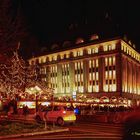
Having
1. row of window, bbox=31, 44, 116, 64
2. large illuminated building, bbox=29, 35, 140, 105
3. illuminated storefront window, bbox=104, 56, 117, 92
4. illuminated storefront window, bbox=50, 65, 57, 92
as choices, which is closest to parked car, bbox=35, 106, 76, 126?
large illuminated building, bbox=29, 35, 140, 105

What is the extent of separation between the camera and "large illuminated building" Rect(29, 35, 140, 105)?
77688mm

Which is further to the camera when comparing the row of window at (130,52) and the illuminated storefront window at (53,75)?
the illuminated storefront window at (53,75)

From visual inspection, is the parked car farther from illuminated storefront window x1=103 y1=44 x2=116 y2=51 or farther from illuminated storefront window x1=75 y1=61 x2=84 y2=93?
illuminated storefront window x1=75 y1=61 x2=84 y2=93

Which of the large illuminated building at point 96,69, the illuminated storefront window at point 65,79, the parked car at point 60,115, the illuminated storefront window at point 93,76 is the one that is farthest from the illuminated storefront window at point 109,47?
the parked car at point 60,115

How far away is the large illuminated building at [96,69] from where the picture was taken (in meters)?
77.7

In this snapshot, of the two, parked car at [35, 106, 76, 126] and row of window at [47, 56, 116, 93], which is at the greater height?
row of window at [47, 56, 116, 93]

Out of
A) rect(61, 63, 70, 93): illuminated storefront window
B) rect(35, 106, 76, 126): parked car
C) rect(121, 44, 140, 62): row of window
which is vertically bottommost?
rect(35, 106, 76, 126): parked car

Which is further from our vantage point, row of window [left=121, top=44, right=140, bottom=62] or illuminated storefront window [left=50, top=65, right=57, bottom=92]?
illuminated storefront window [left=50, top=65, right=57, bottom=92]

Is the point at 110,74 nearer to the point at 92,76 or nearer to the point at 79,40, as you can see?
the point at 92,76

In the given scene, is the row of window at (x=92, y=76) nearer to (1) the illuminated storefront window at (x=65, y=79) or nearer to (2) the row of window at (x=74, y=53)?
(1) the illuminated storefront window at (x=65, y=79)

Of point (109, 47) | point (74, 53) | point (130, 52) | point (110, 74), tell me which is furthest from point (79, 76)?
point (130, 52)

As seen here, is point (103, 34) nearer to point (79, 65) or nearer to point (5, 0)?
point (79, 65)

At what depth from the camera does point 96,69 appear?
273 feet

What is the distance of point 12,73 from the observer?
35.5 metres
